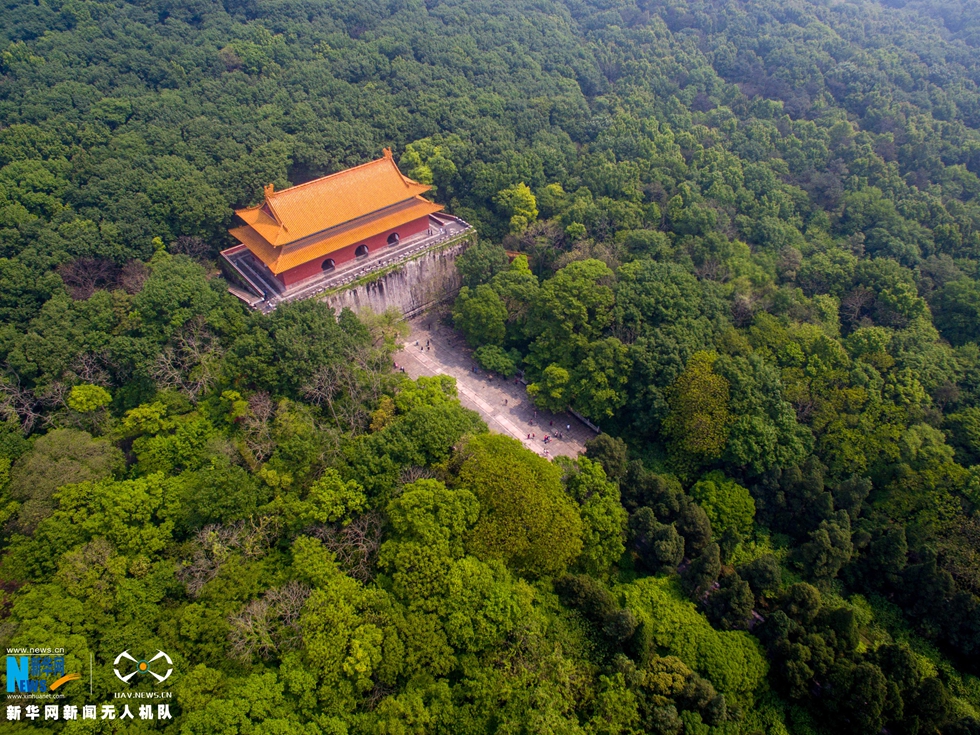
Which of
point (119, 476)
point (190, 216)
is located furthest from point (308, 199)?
point (119, 476)

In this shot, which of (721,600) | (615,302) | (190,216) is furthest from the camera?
(190,216)

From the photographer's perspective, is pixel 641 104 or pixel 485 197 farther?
pixel 641 104

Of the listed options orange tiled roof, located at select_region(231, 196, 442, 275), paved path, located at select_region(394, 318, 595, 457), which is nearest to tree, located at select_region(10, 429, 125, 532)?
orange tiled roof, located at select_region(231, 196, 442, 275)

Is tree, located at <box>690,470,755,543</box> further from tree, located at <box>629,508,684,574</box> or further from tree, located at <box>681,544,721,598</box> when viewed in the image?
tree, located at <box>681,544,721,598</box>

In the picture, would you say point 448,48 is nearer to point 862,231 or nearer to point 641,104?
point 641,104

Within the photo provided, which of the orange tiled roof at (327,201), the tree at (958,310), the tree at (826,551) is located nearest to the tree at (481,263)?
the orange tiled roof at (327,201)

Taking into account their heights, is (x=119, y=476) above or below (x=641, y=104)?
below

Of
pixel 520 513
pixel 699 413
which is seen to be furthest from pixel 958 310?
pixel 520 513
